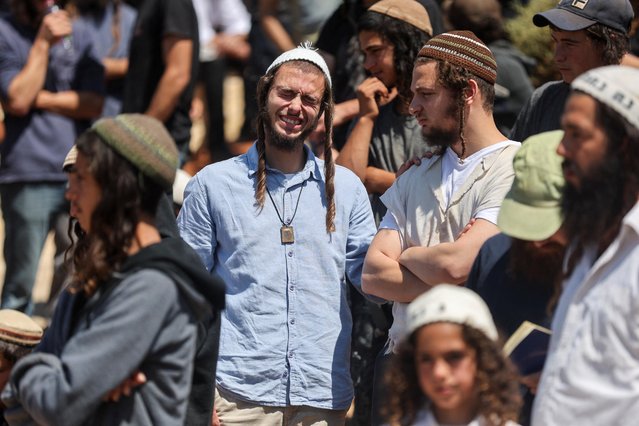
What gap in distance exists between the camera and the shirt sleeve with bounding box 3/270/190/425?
3.67 metres

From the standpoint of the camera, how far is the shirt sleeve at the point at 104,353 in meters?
3.67

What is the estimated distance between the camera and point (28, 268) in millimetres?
7887

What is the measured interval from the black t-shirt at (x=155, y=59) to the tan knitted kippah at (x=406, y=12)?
1.82 m

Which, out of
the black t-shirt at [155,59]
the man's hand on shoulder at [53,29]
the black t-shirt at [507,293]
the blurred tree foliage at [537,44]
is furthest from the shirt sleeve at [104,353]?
the blurred tree foliage at [537,44]

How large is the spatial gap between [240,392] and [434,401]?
1548 mm

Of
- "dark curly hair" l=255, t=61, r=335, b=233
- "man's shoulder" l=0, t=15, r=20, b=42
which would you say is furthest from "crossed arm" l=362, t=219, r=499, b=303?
"man's shoulder" l=0, t=15, r=20, b=42

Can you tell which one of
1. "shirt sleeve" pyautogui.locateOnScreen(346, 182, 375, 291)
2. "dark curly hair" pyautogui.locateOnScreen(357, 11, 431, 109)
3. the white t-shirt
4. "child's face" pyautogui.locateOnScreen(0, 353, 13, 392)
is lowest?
"child's face" pyautogui.locateOnScreen(0, 353, 13, 392)

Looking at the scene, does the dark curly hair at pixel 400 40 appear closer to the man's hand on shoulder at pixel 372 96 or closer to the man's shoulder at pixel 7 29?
the man's hand on shoulder at pixel 372 96

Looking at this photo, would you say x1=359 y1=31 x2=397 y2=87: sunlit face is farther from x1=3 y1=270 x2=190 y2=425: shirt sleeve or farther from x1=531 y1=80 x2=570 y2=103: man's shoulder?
x1=3 y1=270 x2=190 y2=425: shirt sleeve

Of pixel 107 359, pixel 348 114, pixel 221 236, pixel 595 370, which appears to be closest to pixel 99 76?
pixel 348 114

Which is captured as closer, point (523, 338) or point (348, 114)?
point (523, 338)

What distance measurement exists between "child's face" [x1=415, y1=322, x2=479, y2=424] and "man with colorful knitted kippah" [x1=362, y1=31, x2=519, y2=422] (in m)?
1.20

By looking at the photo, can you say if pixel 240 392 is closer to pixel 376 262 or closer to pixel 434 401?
pixel 376 262

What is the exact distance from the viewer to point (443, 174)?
500 cm
